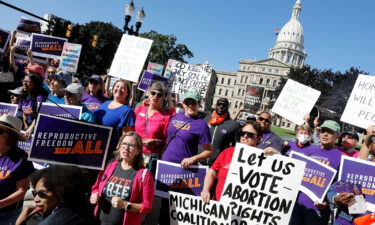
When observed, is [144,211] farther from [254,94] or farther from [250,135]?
[254,94]

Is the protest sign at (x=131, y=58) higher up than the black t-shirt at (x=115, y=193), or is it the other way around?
the protest sign at (x=131, y=58)

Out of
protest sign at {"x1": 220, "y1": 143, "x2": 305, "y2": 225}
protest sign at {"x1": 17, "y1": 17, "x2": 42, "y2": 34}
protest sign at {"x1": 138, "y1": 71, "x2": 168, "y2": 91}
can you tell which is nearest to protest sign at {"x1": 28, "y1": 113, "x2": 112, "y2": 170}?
protest sign at {"x1": 220, "y1": 143, "x2": 305, "y2": 225}

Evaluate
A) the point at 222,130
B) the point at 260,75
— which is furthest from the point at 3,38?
the point at 260,75

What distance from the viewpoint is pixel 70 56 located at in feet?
30.1

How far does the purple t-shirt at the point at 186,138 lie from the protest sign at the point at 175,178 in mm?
123

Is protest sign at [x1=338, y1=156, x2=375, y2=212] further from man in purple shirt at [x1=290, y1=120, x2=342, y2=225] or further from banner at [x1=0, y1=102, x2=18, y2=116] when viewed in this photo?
banner at [x1=0, y1=102, x2=18, y2=116]

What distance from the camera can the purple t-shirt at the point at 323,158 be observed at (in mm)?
3359

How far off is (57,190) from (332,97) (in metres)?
45.5

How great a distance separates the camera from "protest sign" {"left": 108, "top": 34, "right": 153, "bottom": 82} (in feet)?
19.3

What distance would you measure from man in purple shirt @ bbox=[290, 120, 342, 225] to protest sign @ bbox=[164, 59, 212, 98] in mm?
4438

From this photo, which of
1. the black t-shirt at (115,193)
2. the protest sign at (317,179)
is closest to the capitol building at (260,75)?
the protest sign at (317,179)

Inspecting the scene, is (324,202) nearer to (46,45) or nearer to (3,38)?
(3,38)

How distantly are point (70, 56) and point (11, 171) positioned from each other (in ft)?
24.2

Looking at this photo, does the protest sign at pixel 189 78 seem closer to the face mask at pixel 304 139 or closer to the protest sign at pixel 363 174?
the face mask at pixel 304 139
